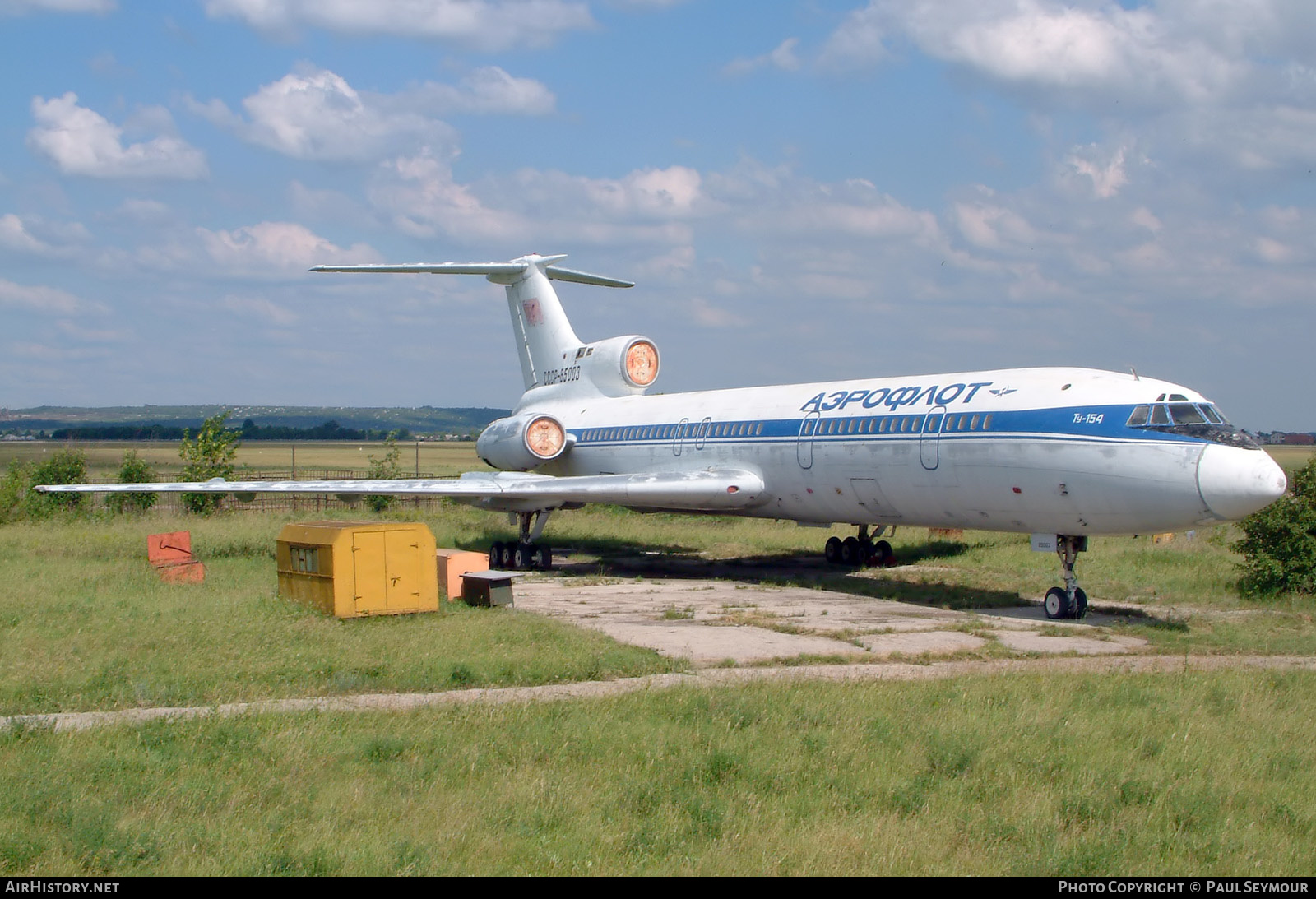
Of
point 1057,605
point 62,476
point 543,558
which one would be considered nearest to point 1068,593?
point 1057,605

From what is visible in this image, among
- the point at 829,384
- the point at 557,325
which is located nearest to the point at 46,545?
the point at 557,325

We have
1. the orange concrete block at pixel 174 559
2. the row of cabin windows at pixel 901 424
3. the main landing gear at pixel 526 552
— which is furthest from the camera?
the main landing gear at pixel 526 552

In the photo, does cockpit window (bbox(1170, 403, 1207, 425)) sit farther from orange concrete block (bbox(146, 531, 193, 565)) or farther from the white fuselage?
orange concrete block (bbox(146, 531, 193, 565))

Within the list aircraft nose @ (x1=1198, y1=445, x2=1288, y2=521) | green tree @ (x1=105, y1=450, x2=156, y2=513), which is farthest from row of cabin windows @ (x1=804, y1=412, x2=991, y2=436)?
green tree @ (x1=105, y1=450, x2=156, y2=513)

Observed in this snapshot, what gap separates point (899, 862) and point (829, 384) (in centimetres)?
1589

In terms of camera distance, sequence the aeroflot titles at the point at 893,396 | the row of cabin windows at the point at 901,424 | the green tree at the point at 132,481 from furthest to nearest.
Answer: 1. the green tree at the point at 132,481
2. the aeroflot titles at the point at 893,396
3. the row of cabin windows at the point at 901,424

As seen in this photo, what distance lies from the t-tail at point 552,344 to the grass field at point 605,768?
16072 millimetres

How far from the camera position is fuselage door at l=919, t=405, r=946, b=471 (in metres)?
17.8

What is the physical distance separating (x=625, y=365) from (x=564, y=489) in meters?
6.30

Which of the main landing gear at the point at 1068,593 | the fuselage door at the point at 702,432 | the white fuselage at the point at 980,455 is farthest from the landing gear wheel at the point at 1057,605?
the fuselage door at the point at 702,432

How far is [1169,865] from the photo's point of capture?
21.4 ft

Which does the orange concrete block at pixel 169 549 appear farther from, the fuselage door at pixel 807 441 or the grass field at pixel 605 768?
the fuselage door at pixel 807 441

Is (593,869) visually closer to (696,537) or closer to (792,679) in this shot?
(792,679)

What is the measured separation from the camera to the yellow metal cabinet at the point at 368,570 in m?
14.7
